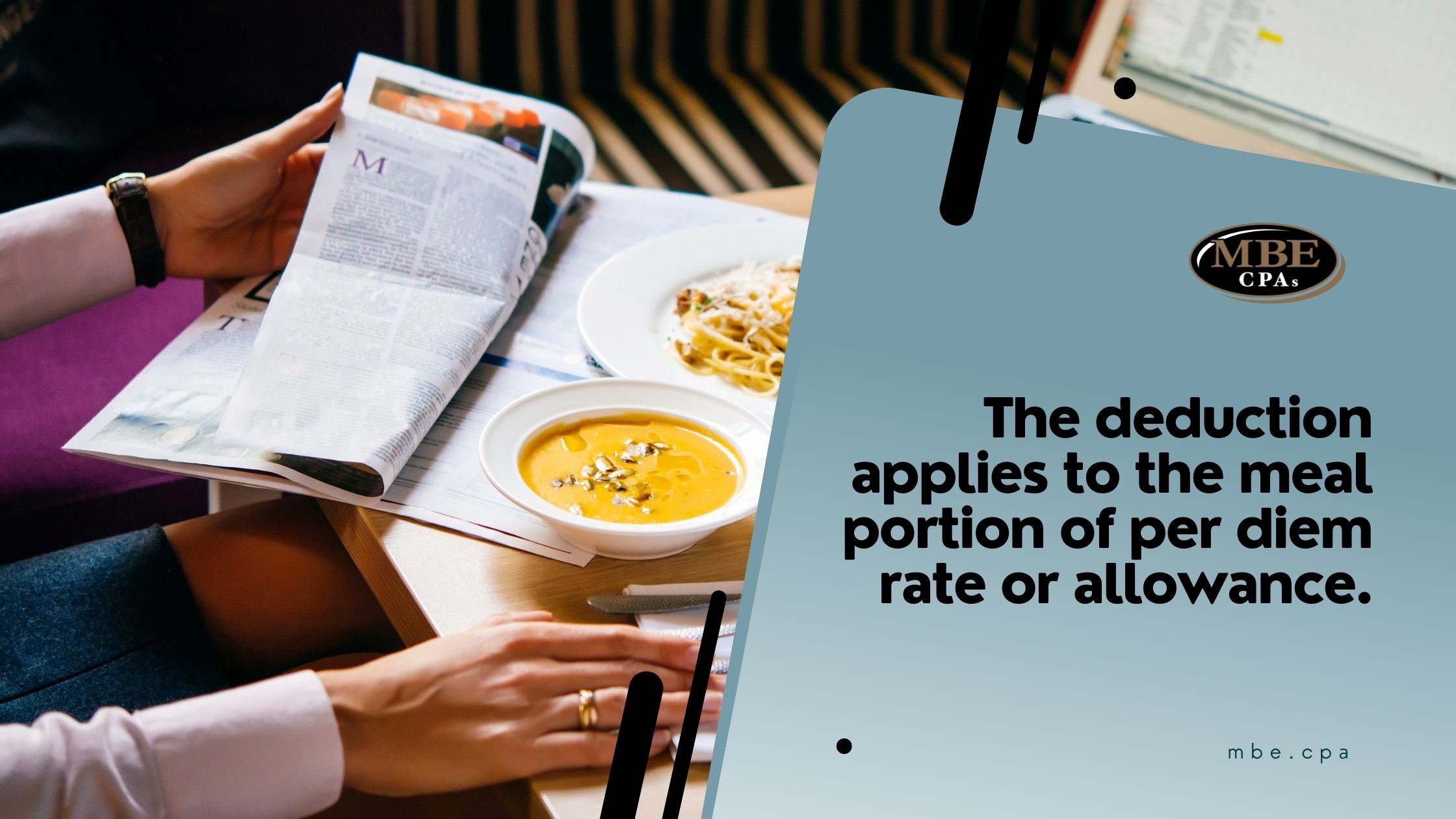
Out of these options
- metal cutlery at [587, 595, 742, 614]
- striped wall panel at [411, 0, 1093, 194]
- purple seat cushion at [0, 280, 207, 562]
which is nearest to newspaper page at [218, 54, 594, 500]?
metal cutlery at [587, 595, 742, 614]

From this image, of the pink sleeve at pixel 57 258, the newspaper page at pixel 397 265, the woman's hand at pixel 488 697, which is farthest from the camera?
the pink sleeve at pixel 57 258

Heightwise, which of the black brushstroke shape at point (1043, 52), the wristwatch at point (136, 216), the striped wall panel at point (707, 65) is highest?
the striped wall panel at point (707, 65)

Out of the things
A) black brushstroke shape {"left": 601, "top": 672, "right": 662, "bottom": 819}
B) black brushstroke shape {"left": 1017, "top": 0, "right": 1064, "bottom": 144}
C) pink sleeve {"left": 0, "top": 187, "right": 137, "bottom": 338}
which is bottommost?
black brushstroke shape {"left": 601, "top": 672, "right": 662, "bottom": 819}

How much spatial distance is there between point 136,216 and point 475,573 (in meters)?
0.67

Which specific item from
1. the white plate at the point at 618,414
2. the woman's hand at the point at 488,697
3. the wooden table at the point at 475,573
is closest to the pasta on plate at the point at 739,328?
the white plate at the point at 618,414

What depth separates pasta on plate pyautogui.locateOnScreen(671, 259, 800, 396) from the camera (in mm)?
1035

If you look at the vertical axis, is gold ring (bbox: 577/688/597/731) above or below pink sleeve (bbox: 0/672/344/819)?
above

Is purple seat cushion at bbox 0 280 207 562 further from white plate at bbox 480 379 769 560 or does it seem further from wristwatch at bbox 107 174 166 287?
white plate at bbox 480 379 769 560

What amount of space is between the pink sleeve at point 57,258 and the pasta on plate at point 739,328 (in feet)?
1.99

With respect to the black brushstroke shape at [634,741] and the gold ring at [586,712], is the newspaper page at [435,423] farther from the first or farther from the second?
the black brushstroke shape at [634,741]

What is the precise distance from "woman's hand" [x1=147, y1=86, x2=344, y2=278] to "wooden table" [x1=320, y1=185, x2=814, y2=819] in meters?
0.46

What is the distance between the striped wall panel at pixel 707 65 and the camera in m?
2.22

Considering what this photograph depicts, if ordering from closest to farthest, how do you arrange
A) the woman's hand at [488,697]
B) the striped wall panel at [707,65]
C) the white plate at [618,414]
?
the woman's hand at [488,697]
the white plate at [618,414]
the striped wall panel at [707,65]

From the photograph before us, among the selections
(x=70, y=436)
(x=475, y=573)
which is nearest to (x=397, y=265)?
(x=475, y=573)
